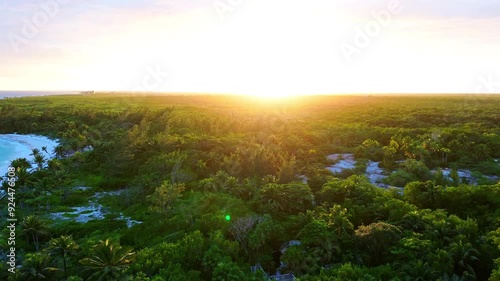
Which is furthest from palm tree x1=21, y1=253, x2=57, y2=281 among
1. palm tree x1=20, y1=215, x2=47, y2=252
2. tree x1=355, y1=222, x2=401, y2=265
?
tree x1=355, y1=222, x2=401, y2=265

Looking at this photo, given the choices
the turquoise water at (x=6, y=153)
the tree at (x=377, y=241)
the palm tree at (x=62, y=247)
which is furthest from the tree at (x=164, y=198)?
Answer: the turquoise water at (x=6, y=153)

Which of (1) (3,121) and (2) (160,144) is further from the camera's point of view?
(1) (3,121)

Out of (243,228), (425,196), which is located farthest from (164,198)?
(425,196)

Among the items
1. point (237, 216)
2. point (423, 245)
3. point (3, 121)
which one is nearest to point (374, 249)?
point (423, 245)

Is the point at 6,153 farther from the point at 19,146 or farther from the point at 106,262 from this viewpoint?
the point at 106,262

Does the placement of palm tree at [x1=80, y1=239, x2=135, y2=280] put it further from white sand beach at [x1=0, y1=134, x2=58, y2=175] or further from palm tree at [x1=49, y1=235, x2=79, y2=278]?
white sand beach at [x1=0, y1=134, x2=58, y2=175]

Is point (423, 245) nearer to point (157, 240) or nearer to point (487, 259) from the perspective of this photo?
point (487, 259)
